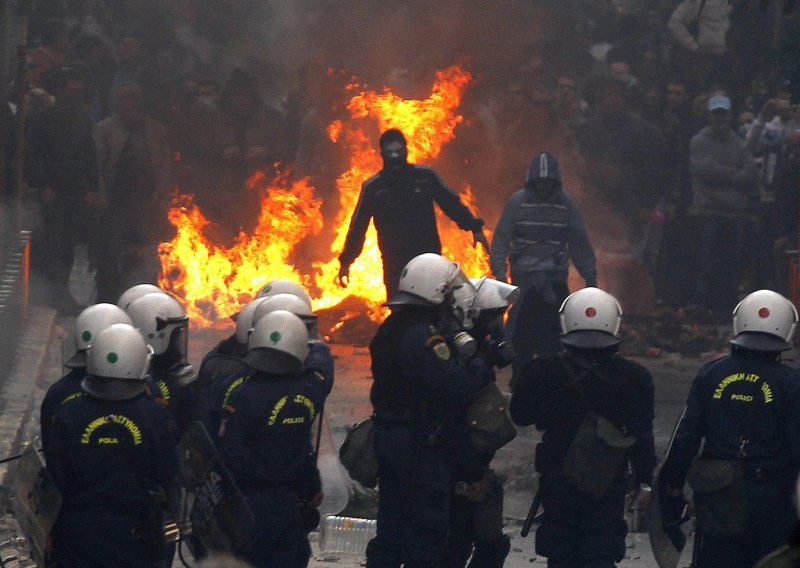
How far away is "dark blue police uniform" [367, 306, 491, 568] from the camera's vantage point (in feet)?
23.6

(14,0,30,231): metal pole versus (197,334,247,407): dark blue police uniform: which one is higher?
(14,0,30,231): metal pole

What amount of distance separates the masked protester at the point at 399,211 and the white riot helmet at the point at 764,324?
559cm

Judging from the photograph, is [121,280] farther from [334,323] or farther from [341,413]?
[341,413]

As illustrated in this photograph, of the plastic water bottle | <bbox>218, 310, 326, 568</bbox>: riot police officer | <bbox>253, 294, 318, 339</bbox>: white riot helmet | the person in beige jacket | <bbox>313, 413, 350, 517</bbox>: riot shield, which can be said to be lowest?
the plastic water bottle

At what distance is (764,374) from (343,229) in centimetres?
890

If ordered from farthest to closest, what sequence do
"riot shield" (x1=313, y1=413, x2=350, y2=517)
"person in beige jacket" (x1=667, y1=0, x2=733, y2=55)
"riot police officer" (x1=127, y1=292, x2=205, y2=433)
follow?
1. "person in beige jacket" (x1=667, y1=0, x2=733, y2=55)
2. "riot shield" (x1=313, y1=413, x2=350, y2=517)
3. "riot police officer" (x1=127, y1=292, x2=205, y2=433)

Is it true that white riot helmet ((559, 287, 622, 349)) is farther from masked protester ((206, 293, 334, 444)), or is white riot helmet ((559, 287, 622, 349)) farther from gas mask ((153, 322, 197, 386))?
gas mask ((153, 322, 197, 386))

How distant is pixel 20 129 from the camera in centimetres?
1402

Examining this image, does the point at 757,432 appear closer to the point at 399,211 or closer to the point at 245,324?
the point at 245,324

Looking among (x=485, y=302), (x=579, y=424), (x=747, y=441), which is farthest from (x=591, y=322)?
(x=747, y=441)

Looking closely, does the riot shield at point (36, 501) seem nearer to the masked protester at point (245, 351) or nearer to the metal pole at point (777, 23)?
the masked protester at point (245, 351)

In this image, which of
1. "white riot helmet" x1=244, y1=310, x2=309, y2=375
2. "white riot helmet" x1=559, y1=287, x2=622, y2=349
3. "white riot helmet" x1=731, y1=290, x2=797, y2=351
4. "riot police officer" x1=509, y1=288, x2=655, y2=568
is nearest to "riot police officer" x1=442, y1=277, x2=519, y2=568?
"riot police officer" x1=509, y1=288, x2=655, y2=568

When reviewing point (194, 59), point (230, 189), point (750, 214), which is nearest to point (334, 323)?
point (230, 189)

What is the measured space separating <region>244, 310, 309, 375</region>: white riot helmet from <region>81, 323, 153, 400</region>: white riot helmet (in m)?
0.53
